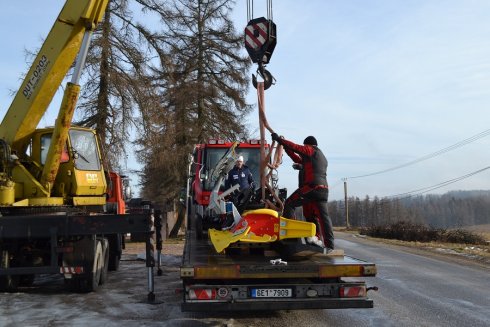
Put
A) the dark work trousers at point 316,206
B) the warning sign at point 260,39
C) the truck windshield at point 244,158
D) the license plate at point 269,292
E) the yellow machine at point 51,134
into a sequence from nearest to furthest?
1. the license plate at point 269,292
2. the dark work trousers at point 316,206
3. the warning sign at point 260,39
4. the yellow machine at point 51,134
5. the truck windshield at point 244,158

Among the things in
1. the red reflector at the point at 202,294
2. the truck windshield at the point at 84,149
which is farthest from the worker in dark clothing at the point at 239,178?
the red reflector at the point at 202,294

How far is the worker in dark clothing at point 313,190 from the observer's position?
6.86 m

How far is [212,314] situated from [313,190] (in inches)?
89.3

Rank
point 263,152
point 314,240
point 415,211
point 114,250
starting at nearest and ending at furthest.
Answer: point 314,240
point 263,152
point 114,250
point 415,211

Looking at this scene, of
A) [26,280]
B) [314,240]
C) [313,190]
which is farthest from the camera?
[26,280]

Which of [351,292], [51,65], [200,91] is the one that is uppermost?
[200,91]

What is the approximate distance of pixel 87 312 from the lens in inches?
277

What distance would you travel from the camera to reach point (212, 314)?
695 cm

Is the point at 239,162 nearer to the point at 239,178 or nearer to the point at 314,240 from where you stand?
the point at 239,178

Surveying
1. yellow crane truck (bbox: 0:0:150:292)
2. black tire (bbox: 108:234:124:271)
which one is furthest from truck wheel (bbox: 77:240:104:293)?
black tire (bbox: 108:234:124:271)

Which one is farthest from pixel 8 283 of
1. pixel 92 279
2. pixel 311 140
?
pixel 311 140

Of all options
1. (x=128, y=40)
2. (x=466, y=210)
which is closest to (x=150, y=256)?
(x=128, y=40)

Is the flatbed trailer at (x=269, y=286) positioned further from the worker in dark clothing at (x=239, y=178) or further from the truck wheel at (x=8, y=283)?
the truck wheel at (x=8, y=283)

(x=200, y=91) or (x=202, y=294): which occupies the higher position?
(x=200, y=91)
